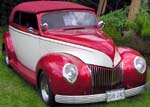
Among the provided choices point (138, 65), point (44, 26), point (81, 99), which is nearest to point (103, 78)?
point (81, 99)

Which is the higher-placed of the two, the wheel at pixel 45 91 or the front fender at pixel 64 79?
the front fender at pixel 64 79

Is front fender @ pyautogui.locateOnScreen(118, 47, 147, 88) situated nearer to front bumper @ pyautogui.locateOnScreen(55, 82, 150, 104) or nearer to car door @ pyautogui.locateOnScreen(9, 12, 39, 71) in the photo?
front bumper @ pyautogui.locateOnScreen(55, 82, 150, 104)

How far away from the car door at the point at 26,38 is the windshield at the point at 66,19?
0.27m

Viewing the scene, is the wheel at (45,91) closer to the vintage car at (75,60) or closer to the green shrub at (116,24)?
the vintage car at (75,60)

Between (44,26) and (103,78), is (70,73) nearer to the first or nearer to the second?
(103,78)

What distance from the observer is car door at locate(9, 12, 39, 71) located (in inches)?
270

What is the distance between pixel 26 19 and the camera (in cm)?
746

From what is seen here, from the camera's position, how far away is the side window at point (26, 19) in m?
6.95

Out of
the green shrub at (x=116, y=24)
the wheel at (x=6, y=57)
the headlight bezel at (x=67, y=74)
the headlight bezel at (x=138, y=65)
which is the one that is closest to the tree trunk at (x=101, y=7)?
the green shrub at (x=116, y=24)

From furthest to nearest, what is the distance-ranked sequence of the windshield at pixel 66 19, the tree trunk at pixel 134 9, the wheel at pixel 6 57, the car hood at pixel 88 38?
the tree trunk at pixel 134 9
the wheel at pixel 6 57
the windshield at pixel 66 19
the car hood at pixel 88 38

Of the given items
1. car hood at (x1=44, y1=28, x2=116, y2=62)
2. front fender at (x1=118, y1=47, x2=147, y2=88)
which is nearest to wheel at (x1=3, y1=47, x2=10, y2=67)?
car hood at (x1=44, y1=28, x2=116, y2=62)

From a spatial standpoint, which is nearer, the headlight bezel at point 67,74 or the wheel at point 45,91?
the headlight bezel at point 67,74

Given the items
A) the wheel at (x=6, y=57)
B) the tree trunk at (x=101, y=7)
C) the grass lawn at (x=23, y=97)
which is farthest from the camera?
the tree trunk at (x=101, y=7)

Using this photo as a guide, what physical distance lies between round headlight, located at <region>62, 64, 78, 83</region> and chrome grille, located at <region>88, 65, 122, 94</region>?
264mm
